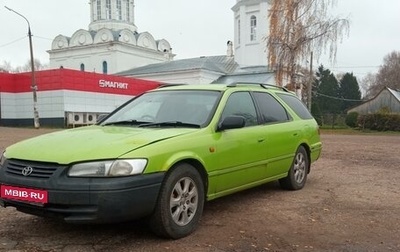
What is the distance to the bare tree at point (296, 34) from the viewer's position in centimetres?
3191

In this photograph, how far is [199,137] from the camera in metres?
4.88

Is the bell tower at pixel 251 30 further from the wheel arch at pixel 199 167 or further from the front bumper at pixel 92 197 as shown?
the front bumper at pixel 92 197

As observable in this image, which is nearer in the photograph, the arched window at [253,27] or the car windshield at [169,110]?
the car windshield at [169,110]

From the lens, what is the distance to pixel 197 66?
47.5 metres

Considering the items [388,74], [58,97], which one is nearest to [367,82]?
[388,74]

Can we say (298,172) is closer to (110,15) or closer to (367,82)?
(110,15)

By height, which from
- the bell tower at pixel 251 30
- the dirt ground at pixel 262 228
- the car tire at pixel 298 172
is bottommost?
the dirt ground at pixel 262 228

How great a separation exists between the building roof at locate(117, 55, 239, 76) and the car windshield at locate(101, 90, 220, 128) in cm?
4075

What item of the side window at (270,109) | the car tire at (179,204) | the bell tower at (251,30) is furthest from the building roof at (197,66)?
the car tire at (179,204)

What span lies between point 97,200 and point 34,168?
74 cm

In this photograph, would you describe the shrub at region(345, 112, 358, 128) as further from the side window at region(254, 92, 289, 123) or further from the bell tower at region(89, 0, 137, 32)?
the side window at region(254, 92, 289, 123)

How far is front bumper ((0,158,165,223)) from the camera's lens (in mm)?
3957

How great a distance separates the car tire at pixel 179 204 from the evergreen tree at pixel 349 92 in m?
71.6

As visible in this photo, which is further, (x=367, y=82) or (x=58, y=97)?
(x=367, y=82)
